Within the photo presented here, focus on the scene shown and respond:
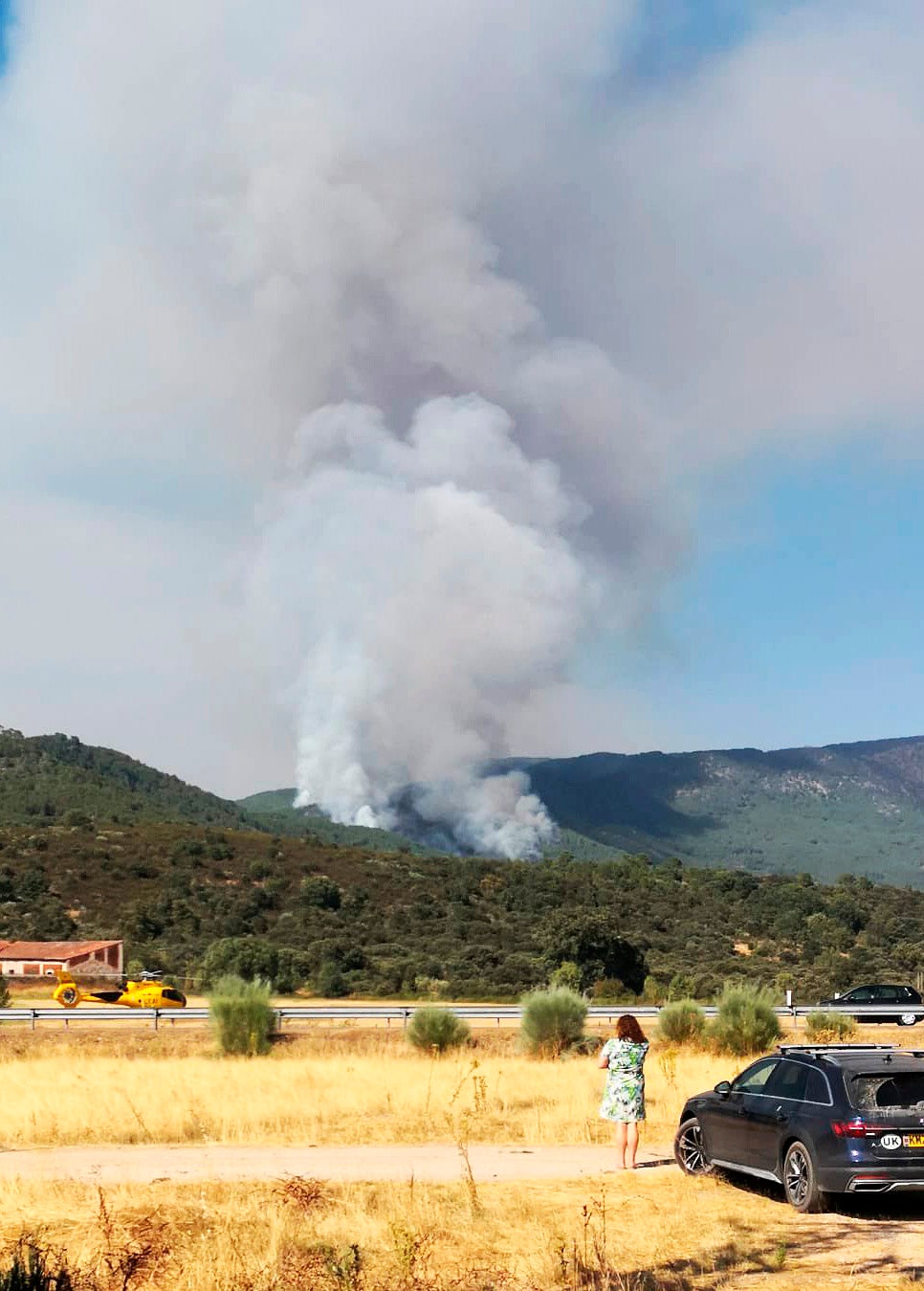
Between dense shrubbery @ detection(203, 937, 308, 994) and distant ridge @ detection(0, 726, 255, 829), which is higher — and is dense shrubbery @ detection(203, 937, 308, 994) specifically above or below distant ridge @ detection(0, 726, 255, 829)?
below

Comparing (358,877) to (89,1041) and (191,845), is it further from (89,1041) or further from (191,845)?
(89,1041)

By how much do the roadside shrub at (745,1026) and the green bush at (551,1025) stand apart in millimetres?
3042

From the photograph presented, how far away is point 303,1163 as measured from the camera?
1580cm

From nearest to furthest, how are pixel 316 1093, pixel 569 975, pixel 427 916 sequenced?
pixel 316 1093 < pixel 569 975 < pixel 427 916

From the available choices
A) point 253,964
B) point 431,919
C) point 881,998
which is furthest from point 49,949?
point 881,998

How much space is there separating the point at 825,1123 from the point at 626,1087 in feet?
11.0

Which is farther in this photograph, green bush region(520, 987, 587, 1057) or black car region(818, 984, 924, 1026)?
black car region(818, 984, 924, 1026)

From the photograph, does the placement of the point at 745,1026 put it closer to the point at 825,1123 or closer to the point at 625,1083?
the point at 625,1083

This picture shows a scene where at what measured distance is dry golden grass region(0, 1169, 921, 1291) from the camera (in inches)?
382

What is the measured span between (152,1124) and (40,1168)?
4.20m

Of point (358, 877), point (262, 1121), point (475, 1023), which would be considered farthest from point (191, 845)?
point (262, 1121)

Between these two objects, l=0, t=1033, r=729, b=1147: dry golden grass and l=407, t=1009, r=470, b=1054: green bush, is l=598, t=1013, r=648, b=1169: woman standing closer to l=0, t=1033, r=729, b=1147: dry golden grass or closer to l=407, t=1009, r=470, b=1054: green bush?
l=0, t=1033, r=729, b=1147: dry golden grass

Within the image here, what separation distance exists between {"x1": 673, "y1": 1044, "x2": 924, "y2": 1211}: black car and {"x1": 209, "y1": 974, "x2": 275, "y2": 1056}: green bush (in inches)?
737

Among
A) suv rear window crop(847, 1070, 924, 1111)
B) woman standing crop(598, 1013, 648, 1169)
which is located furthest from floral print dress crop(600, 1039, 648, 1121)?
suv rear window crop(847, 1070, 924, 1111)
